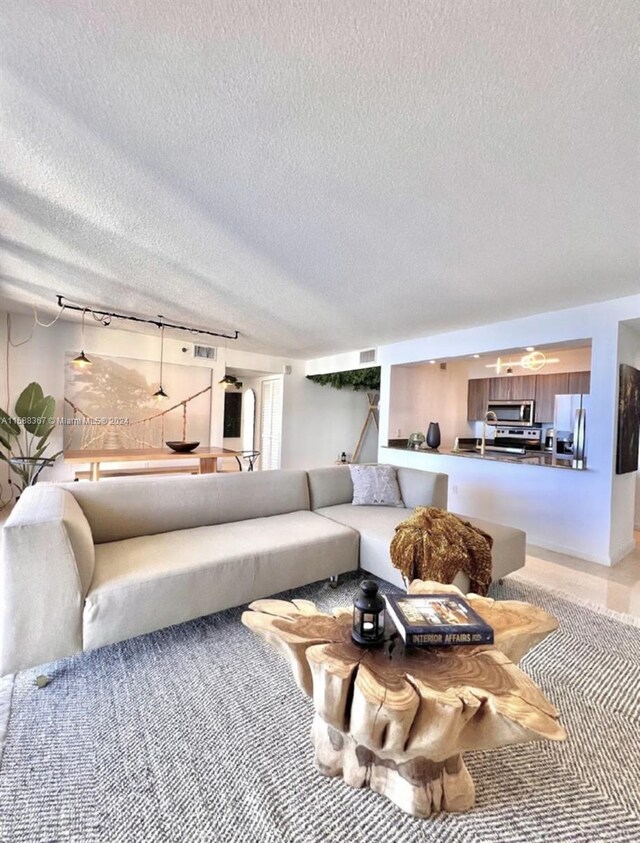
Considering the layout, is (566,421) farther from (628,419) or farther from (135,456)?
(135,456)

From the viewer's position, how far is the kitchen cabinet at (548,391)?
18.0ft

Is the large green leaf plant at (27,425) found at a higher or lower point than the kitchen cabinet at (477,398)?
lower

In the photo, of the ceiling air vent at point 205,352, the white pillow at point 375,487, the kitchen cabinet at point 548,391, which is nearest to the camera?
the white pillow at point 375,487

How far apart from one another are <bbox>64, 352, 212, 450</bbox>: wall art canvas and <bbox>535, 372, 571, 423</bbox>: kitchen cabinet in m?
5.38

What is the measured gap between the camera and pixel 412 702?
0.97 metres

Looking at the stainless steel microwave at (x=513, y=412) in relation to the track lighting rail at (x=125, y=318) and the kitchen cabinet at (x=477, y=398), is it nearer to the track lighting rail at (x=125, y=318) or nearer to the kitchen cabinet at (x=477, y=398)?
the kitchen cabinet at (x=477, y=398)

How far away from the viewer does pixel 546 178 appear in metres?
1.73

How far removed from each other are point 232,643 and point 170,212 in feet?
8.32

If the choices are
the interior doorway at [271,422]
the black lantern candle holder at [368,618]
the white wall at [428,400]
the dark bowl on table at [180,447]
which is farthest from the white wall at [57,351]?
the black lantern candle holder at [368,618]

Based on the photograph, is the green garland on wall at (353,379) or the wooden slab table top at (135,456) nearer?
the wooden slab table top at (135,456)

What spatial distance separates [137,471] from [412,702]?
4.92 meters

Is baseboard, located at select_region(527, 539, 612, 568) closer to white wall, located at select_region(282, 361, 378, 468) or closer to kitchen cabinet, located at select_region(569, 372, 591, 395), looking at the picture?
kitchen cabinet, located at select_region(569, 372, 591, 395)

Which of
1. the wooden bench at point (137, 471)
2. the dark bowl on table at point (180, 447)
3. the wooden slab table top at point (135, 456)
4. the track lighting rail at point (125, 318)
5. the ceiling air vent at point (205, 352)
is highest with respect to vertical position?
the track lighting rail at point (125, 318)

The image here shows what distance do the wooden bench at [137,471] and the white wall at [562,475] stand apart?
3.81 metres
